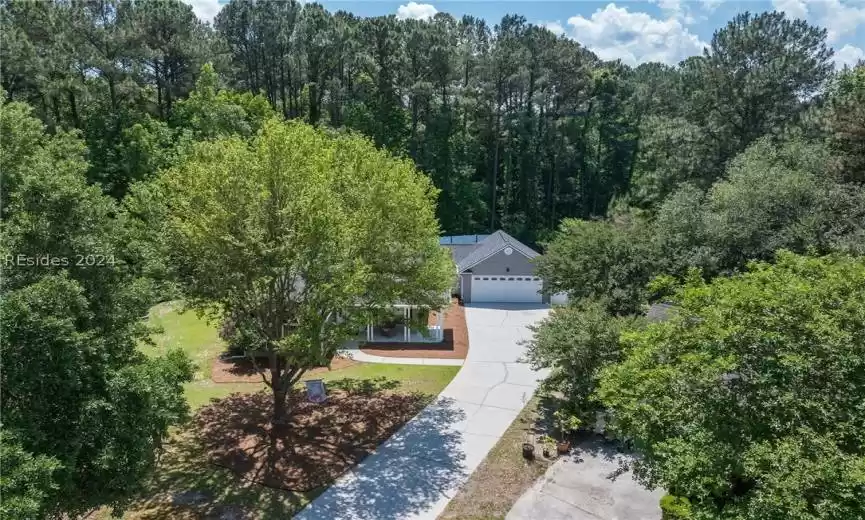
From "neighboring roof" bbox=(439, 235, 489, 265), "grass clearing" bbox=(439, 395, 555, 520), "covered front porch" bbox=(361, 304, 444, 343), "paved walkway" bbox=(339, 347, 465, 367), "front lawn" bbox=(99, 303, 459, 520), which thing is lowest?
"grass clearing" bbox=(439, 395, 555, 520)

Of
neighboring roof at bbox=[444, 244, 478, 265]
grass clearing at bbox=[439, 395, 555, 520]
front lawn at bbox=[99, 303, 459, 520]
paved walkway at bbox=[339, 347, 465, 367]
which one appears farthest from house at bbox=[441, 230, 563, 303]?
grass clearing at bbox=[439, 395, 555, 520]

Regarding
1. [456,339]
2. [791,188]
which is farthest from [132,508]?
[791,188]

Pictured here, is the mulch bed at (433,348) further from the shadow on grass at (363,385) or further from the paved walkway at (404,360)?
the shadow on grass at (363,385)

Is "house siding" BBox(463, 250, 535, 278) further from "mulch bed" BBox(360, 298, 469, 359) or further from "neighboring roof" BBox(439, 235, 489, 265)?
"mulch bed" BBox(360, 298, 469, 359)

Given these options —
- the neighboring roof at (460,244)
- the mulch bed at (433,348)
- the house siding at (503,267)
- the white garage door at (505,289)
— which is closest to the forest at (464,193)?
the house siding at (503,267)

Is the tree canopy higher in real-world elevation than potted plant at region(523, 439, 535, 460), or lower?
higher

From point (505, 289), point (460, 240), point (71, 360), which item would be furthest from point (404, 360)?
point (460, 240)

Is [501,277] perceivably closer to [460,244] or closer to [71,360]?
[460,244]
